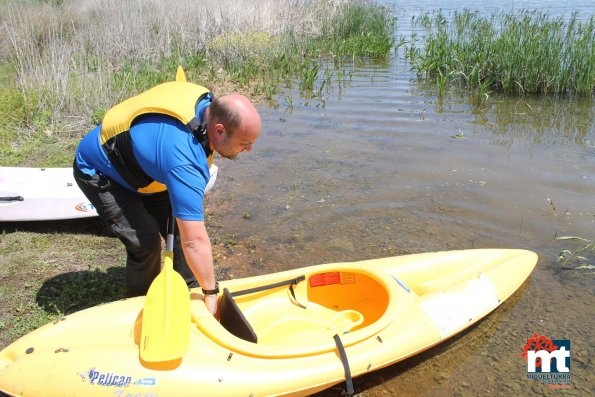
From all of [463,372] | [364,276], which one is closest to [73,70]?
[364,276]

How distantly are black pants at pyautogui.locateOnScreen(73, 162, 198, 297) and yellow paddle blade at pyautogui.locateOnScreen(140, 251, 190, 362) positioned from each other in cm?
41

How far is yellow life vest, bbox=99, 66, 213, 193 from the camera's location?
2574mm

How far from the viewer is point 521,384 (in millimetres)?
3133

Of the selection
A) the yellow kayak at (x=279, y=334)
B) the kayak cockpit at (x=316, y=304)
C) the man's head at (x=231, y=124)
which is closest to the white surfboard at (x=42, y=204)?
the yellow kayak at (x=279, y=334)

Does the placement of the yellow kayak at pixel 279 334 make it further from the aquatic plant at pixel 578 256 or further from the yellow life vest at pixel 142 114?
the yellow life vest at pixel 142 114

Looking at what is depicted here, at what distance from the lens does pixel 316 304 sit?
3555 mm

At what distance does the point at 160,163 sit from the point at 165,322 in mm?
765

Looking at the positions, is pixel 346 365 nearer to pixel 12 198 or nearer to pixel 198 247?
pixel 198 247

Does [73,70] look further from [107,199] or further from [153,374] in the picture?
[153,374]

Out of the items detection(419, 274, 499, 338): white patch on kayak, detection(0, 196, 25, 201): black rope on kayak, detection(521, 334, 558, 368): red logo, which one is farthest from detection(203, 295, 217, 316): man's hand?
detection(0, 196, 25, 201): black rope on kayak

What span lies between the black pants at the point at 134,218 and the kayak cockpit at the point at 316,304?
1.71ft

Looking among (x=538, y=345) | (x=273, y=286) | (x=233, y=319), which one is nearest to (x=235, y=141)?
(x=233, y=319)

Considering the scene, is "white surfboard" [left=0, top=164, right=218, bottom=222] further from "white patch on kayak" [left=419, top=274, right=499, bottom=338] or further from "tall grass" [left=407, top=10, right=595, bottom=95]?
"tall grass" [left=407, top=10, right=595, bottom=95]

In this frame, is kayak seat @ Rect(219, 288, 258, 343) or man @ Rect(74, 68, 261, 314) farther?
kayak seat @ Rect(219, 288, 258, 343)
